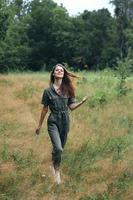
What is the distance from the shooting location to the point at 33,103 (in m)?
17.2

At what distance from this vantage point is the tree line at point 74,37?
4894cm

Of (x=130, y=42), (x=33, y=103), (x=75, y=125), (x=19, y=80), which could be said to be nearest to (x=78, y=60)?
(x=130, y=42)

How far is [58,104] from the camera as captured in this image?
8117mm

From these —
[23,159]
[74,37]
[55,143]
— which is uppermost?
[55,143]

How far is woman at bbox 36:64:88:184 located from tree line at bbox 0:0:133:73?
3775 centimetres

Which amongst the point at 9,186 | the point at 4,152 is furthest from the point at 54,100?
the point at 4,152

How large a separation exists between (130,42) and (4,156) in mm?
41390

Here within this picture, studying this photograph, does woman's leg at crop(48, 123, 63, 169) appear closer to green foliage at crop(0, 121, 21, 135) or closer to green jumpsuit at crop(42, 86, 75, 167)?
green jumpsuit at crop(42, 86, 75, 167)

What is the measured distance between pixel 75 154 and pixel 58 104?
2.26 metres

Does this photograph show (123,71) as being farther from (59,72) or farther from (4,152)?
(59,72)

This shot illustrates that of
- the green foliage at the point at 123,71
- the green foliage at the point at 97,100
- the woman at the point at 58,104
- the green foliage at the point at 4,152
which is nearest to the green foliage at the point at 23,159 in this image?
the green foliage at the point at 4,152

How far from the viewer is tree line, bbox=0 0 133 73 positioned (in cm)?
4894

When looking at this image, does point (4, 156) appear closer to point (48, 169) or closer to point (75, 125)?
point (48, 169)

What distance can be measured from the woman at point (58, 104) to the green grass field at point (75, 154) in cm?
56
